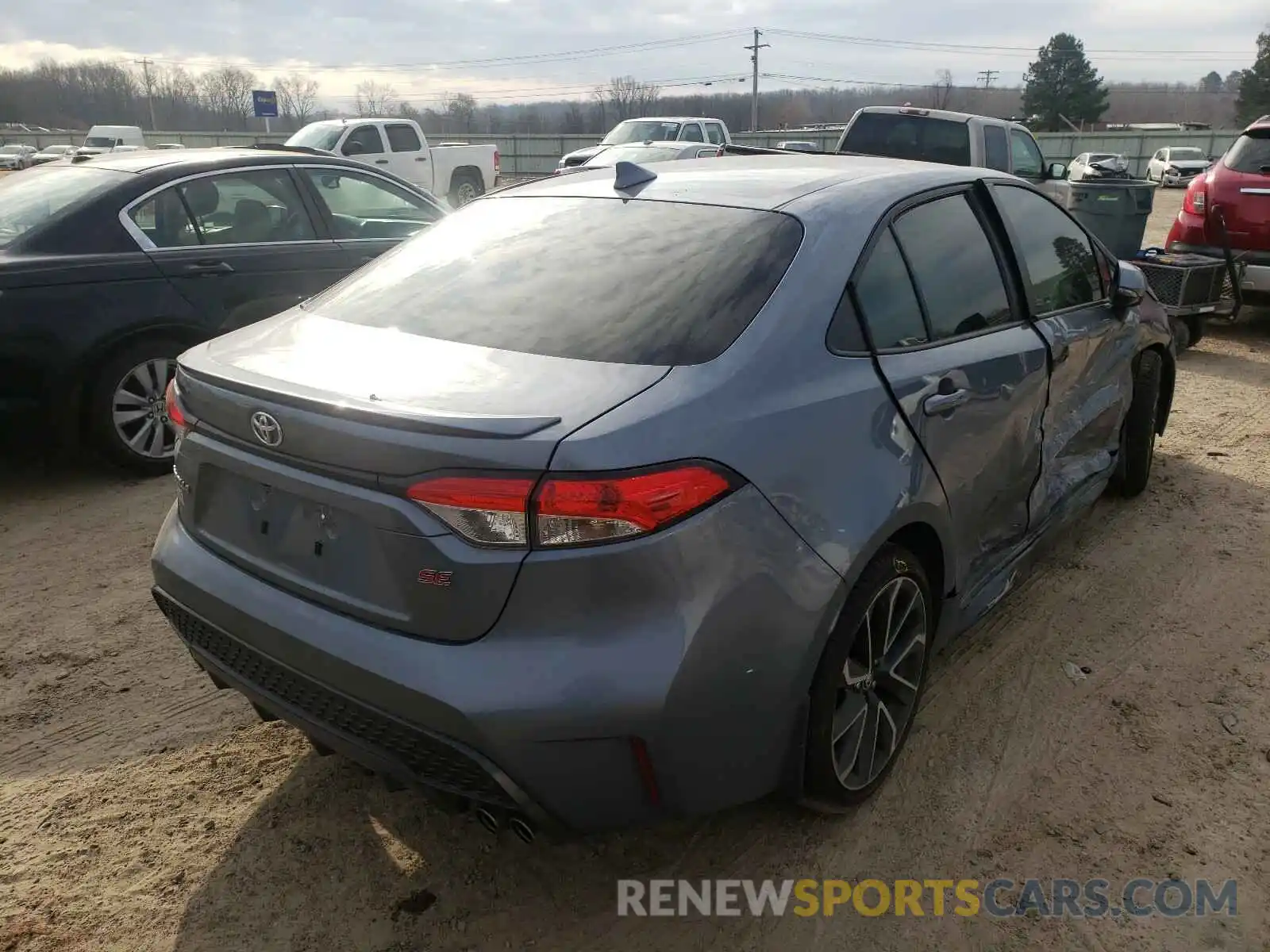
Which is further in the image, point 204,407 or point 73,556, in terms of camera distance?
point 73,556

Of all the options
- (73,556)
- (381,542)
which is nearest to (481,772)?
(381,542)

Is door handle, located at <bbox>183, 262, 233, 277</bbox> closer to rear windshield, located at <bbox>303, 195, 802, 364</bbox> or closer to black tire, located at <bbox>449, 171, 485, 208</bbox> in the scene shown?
rear windshield, located at <bbox>303, 195, 802, 364</bbox>

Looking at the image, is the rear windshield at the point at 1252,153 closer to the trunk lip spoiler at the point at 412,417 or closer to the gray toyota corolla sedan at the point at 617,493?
the gray toyota corolla sedan at the point at 617,493

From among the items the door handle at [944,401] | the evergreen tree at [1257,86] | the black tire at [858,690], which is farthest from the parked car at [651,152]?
the evergreen tree at [1257,86]

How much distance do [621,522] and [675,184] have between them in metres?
1.49

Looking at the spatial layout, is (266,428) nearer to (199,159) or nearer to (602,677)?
(602,677)

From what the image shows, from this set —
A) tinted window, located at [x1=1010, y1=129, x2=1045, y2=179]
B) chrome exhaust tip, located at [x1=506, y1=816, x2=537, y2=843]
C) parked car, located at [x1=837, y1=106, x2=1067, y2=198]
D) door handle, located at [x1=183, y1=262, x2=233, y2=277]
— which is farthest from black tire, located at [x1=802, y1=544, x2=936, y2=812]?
tinted window, located at [x1=1010, y1=129, x2=1045, y2=179]

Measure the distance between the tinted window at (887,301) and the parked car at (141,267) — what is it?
388 cm

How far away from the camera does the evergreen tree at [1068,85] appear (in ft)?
241

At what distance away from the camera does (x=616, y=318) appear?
233 cm

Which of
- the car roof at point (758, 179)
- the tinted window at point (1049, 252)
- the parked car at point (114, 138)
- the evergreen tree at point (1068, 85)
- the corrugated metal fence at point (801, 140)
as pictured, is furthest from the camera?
the evergreen tree at point (1068, 85)

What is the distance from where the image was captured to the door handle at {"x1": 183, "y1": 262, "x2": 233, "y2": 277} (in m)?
5.17

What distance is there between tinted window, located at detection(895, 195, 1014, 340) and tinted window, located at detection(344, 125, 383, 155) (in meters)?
16.4

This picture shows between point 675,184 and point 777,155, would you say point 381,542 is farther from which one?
point 777,155
